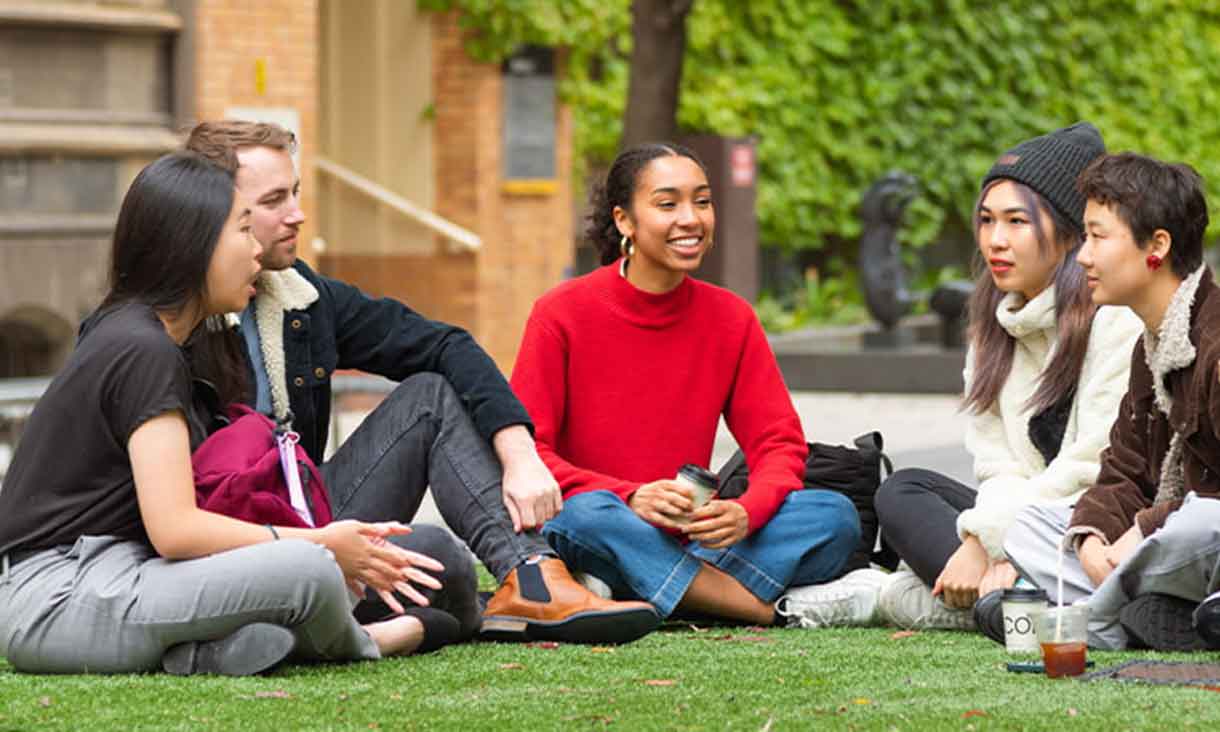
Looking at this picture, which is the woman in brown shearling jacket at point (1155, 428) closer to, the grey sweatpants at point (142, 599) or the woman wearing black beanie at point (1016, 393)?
the woman wearing black beanie at point (1016, 393)

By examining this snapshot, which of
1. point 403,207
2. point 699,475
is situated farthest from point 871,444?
point 403,207

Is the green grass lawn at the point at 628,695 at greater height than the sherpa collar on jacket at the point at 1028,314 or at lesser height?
lesser

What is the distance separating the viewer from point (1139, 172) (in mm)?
5184

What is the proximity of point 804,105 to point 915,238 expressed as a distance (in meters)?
2.03

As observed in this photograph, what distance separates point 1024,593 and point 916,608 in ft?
2.28

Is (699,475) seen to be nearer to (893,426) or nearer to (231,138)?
(231,138)

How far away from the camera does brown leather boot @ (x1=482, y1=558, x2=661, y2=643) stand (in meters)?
5.25

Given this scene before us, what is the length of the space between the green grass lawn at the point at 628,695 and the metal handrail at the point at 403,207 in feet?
33.5

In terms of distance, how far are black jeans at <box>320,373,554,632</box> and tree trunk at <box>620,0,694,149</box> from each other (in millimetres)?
6897

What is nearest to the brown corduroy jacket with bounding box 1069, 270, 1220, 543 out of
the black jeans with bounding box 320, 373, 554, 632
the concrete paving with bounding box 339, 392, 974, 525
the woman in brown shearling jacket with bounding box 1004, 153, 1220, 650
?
the woman in brown shearling jacket with bounding box 1004, 153, 1220, 650

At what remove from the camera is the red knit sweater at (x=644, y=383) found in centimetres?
588

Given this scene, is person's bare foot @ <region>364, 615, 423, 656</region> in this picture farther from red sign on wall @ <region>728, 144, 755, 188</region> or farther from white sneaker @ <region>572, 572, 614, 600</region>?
red sign on wall @ <region>728, 144, 755, 188</region>

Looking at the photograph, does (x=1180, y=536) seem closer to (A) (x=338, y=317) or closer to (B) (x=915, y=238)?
(A) (x=338, y=317)

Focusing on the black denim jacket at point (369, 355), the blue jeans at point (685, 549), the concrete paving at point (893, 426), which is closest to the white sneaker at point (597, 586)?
the blue jeans at point (685, 549)
